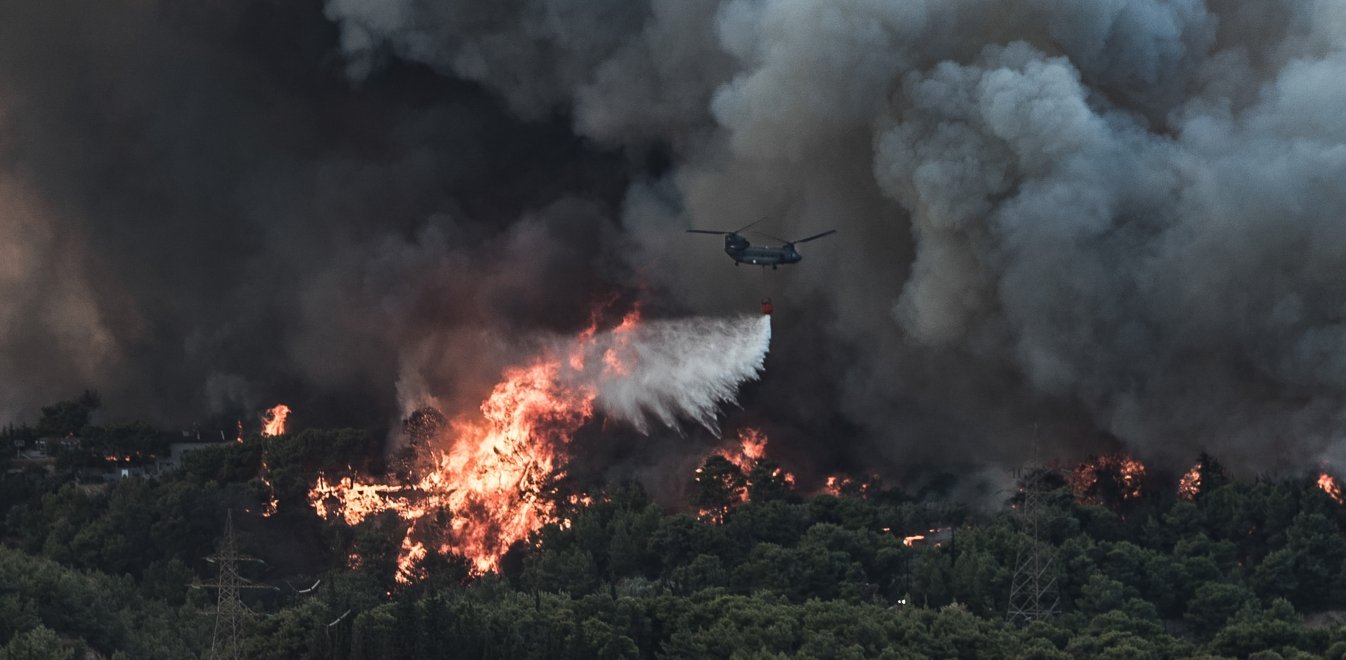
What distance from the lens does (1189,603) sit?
6412 cm

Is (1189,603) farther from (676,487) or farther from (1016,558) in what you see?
(676,487)

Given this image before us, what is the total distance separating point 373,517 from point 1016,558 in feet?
73.0

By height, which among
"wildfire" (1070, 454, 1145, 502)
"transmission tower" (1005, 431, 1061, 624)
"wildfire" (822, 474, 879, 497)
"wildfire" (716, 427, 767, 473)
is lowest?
"transmission tower" (1005, 431, 1061, 624)

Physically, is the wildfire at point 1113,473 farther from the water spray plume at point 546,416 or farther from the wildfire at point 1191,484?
the water spray plume at point 546,416

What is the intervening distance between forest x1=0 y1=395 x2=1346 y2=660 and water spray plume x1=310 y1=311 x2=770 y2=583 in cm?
134

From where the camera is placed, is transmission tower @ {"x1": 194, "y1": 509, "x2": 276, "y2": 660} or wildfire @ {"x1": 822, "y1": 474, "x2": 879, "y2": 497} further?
wildfire @ {"x1": 822, "y1": 474, "x2": 879, "y2": 497}

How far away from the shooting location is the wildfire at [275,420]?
83.6m

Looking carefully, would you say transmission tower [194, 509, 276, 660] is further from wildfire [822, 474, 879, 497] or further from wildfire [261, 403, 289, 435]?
wildfire [822, 474, 879, 497]

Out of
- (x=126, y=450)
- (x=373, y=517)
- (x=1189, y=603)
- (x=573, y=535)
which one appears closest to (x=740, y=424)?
(x=573, y=535)

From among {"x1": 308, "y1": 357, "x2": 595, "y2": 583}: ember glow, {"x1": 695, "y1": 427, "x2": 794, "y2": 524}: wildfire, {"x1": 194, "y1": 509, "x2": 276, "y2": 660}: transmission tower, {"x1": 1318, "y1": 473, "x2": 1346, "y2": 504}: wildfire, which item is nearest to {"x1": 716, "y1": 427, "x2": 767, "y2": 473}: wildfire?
{"x1": 695, "y1": 427, "x2": 794, "y2": 524}: wildfire

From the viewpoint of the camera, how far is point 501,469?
75812mm

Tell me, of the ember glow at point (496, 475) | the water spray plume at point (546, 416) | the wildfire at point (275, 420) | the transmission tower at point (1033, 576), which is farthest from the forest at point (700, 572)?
the wildfire at point (275, 420)

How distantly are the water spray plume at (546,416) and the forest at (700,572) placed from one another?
1.34 m

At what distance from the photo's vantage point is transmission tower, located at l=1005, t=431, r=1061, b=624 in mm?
63272
